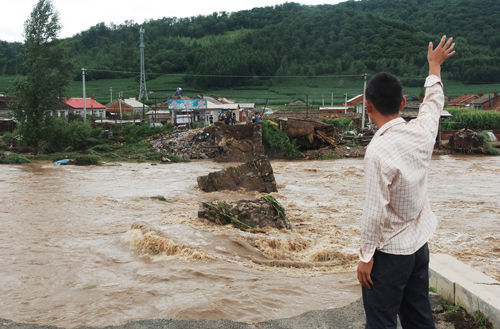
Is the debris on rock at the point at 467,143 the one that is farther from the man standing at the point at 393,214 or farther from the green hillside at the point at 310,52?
the green hillside at the point at 310,52

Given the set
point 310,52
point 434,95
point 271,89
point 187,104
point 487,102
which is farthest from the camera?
point 310,52

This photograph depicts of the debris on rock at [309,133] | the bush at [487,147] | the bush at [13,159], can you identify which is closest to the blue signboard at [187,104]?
the debris on rock at [309,133]

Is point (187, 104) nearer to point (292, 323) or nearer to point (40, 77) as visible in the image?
point (40, 77)

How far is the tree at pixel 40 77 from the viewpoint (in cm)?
2752

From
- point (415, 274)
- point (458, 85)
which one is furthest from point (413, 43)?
point (415, 274)

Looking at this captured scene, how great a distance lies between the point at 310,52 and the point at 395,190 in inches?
4327

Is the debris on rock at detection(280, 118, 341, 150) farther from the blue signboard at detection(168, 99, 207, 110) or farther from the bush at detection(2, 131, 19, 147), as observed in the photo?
the bush at detection(2, 131, 19, 147)

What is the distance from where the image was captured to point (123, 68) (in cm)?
9544

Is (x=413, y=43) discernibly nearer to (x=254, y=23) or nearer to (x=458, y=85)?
(x=458, y=85)

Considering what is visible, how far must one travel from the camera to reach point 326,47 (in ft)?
352

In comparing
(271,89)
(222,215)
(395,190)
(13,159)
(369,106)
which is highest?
(271,89)

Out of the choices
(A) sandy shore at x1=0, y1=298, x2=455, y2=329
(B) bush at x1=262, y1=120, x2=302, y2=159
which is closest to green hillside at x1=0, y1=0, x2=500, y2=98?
(B) bush at x1=262, y1=120, x2=302, y2=159

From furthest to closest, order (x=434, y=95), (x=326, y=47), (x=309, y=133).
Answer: (x=326, y=47) → (x=309, y=133) → (x=434, y=95)

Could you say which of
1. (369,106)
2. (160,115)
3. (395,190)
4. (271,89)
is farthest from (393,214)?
(271,89)
